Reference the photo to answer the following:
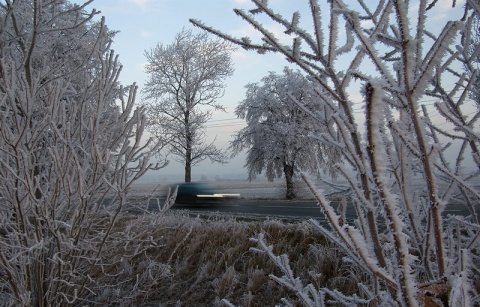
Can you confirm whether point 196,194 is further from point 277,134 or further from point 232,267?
point 232,267

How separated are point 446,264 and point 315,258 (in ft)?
17.0

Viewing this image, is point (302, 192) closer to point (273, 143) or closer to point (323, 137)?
point (273, 143)

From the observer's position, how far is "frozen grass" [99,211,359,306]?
543 centimetres

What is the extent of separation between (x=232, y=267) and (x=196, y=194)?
33.1ft

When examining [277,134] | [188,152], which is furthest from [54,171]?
[188,152]

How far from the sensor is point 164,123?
75.6 ft

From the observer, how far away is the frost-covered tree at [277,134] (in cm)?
2078

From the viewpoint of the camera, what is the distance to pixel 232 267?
608cm

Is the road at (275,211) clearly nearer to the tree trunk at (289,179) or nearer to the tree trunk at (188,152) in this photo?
the tree trunk at (289,179)

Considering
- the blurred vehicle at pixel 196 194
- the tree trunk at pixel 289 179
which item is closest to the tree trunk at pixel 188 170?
the tree trunk at pixel 289 179

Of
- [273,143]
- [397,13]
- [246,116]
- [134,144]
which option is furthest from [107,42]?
[246,116]

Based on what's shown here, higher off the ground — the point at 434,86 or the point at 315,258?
the point at 434,86

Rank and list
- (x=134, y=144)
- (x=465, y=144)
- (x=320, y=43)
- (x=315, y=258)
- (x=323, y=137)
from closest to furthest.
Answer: (x=320, y=43)
(x=323, y=137)
(x=465, y=144)
(x=134, y=144)
(x=315, y=258)

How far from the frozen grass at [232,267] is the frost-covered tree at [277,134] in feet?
42.9
